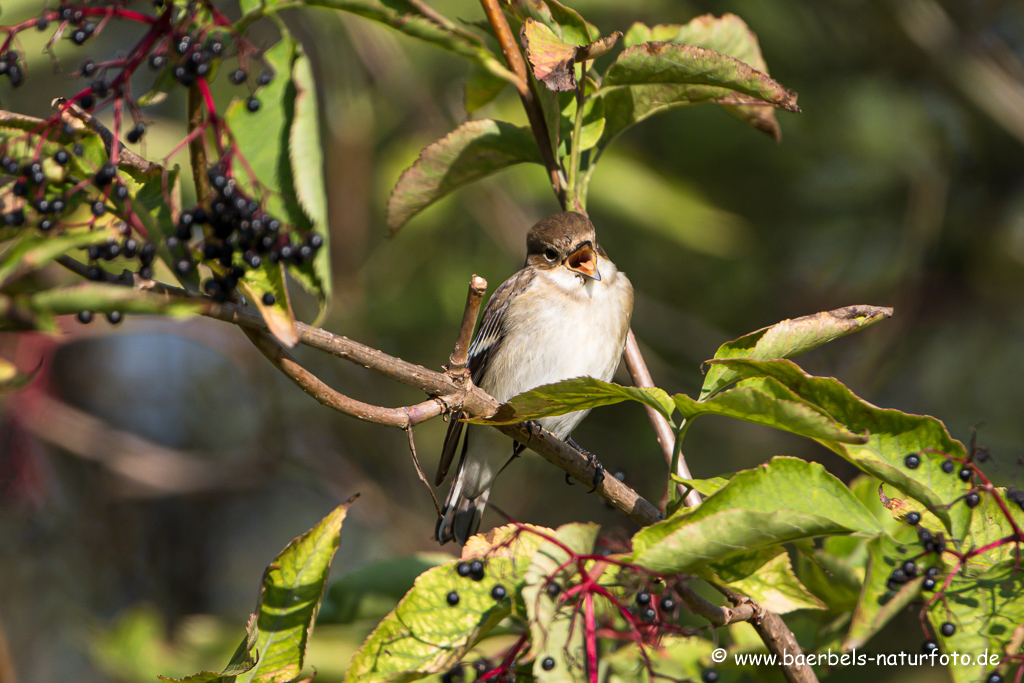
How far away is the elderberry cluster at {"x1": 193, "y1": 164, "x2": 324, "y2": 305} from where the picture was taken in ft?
5.88

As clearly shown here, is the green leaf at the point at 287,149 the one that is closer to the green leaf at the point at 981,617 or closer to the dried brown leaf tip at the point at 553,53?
the dried brown leaf tip at the point at 553,53

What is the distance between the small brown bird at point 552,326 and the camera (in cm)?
438

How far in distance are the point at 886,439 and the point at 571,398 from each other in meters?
0.70

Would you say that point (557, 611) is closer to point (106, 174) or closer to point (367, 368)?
point (367, 368)

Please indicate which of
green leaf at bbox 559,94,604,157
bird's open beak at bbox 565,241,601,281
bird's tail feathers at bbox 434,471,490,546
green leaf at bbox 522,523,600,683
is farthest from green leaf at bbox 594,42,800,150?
bird's tail feathers at bbox 434,471,490,546

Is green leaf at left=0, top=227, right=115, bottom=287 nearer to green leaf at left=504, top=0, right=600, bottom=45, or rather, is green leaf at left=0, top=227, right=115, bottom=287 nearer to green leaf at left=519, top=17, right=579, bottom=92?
green leaf at left=519, top=17, right=579, bottom=92

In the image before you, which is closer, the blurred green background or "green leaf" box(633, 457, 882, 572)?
"green leaf" box(633, 457, 882, 572)

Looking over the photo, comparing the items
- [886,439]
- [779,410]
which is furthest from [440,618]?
[886,439]

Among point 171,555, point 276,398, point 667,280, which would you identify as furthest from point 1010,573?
point 171,555

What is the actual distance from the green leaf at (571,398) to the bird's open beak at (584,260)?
7.50 ft

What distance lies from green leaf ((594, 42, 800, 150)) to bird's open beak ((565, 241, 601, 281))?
4.84 feet

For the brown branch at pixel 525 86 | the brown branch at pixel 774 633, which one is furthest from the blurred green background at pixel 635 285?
the brown branch at pixel 774 633

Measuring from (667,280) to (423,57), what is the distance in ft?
7.92

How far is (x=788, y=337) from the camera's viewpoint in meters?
2.15
